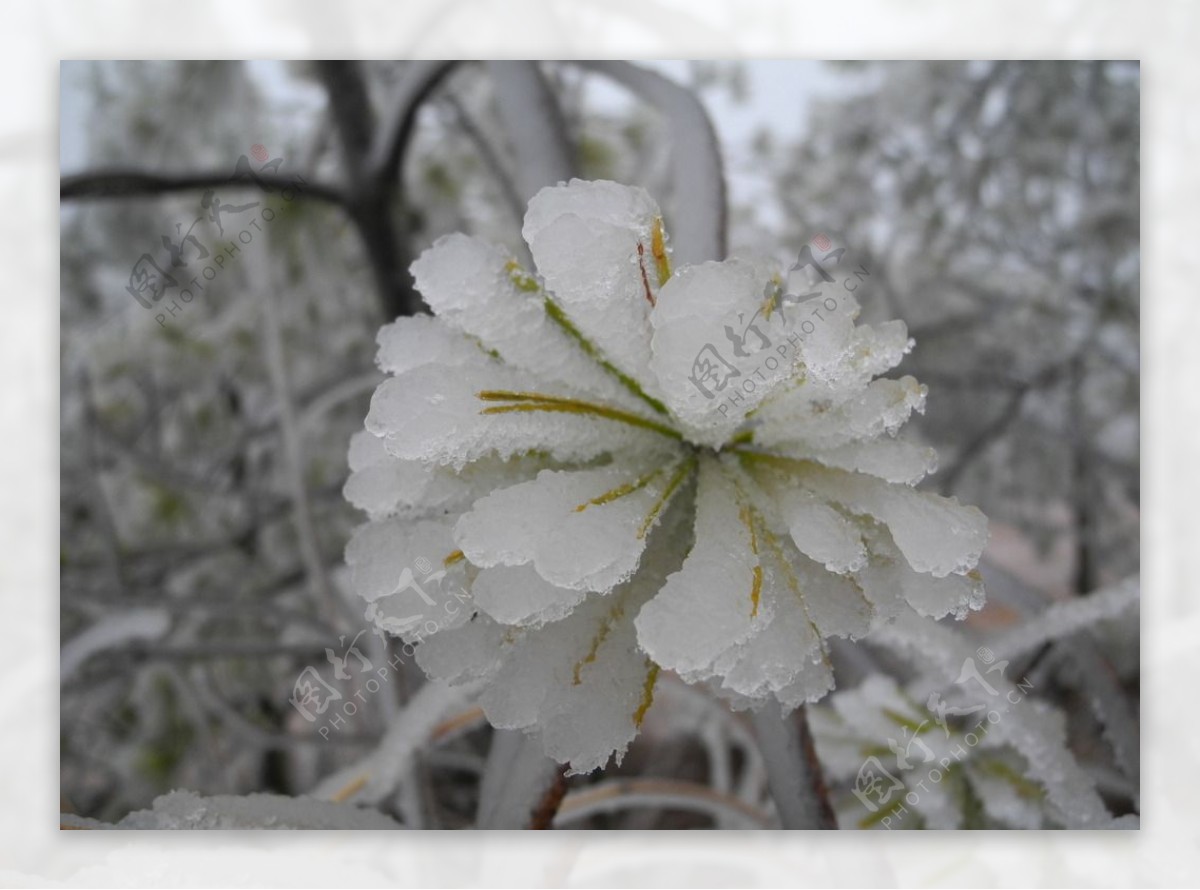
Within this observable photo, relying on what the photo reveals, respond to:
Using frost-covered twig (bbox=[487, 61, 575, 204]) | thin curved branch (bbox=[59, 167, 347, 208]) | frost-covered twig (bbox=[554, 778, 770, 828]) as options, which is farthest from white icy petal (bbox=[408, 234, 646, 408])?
thin curved branch (bbox=[59, 167, 347, 208])

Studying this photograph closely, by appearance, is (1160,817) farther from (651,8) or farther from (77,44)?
(77,44)

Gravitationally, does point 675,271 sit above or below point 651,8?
below

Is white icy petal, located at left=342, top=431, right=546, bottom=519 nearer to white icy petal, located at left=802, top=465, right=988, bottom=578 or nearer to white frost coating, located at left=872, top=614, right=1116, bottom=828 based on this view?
white icy petal, located at left=802, top=465, right=988, bottom=578

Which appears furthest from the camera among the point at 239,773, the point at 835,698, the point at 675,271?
the point at 239,773

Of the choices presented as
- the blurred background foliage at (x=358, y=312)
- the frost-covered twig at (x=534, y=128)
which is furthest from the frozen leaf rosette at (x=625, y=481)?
the blurred background foliage at (x=358, y=312)

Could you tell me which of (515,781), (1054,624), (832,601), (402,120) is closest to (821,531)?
(832,601)

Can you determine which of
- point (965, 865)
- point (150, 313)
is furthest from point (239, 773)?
point (965, 865)
